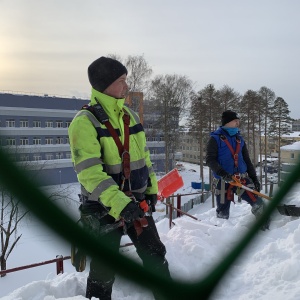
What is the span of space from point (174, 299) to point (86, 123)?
2.61 feet

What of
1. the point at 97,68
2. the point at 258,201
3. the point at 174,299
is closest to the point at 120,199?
the point at 174,299

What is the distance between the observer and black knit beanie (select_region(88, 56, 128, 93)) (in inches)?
59.5

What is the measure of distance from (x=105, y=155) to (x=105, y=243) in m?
0.44

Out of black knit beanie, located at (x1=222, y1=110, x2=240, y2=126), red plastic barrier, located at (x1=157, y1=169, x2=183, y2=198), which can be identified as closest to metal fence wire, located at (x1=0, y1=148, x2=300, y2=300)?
red plastic barrier, located at (x1=157, y1=169, x2=183, y2=198)

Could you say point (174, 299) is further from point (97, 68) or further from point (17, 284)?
point (17, 284)

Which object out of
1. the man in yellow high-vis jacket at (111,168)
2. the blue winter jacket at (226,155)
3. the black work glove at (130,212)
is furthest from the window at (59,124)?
the black work glove at (130,212)

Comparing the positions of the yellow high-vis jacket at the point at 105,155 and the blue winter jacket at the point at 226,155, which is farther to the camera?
the blue winter jacket at the point at 226,155

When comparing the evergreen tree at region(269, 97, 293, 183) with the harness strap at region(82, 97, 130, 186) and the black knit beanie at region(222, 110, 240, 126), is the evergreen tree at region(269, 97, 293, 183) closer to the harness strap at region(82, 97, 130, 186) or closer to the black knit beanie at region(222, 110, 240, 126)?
the black knit beanie at region(222, 110, 240, 126)

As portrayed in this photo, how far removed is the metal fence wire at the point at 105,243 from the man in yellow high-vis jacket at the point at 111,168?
→ 107mm

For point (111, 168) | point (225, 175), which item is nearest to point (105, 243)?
point (111, 168)

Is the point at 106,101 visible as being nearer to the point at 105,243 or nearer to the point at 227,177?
the point at 105,243

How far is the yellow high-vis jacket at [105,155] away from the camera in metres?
1.38

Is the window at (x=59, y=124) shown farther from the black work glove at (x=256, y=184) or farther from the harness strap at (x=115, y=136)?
the harness strap at (x=115, y=136)

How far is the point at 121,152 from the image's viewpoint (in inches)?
60.3
